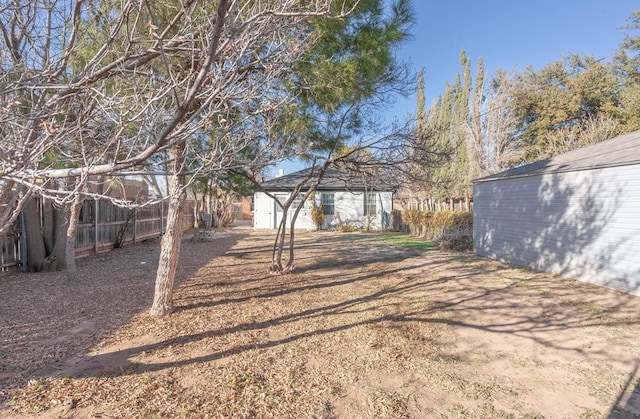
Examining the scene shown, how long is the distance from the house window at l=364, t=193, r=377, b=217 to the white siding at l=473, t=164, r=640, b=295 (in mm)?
9865

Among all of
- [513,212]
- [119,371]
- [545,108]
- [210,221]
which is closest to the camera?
[119,371]

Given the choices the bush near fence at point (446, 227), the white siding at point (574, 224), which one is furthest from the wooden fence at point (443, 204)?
the white siding at point (574, 224)

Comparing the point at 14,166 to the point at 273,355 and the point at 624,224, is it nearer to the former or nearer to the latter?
the point at 273,355

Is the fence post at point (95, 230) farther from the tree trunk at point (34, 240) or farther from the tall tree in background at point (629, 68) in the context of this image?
the tall tree in background at point (629, 68)

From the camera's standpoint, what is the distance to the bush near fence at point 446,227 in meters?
12.4

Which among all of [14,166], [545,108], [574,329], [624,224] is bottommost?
[574,329]

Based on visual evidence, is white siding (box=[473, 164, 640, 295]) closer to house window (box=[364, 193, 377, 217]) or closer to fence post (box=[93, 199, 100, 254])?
house window (box=[364, 193, 377, 217])

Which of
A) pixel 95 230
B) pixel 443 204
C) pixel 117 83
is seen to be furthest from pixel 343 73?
pixel 443 204

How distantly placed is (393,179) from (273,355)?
16.5ft

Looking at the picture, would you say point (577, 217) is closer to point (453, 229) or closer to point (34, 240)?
point (453, 229)

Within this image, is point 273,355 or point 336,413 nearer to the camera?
point 336,413

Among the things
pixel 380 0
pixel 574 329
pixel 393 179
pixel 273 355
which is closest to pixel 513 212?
pixel 393 179

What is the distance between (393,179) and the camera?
7633 millimetres

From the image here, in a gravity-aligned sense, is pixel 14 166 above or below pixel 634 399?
above
